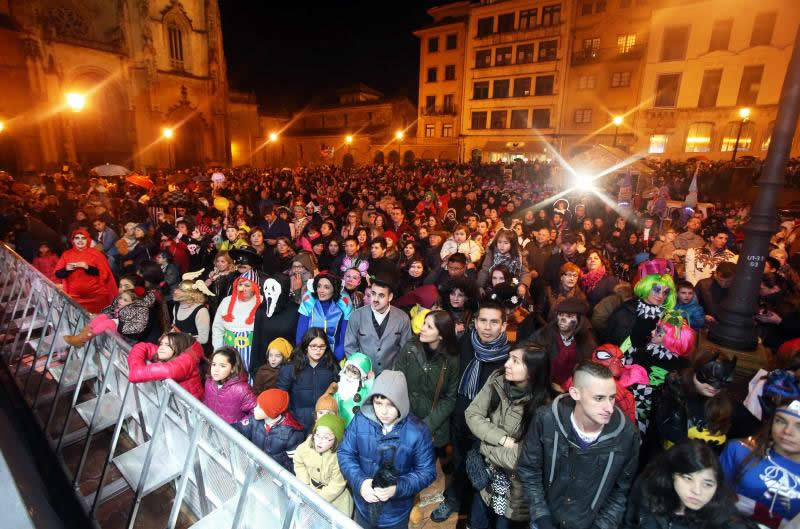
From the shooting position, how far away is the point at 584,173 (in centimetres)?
1636

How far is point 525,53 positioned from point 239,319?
37374mm

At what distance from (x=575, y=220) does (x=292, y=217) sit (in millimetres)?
7400

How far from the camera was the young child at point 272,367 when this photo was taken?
3.59 metres

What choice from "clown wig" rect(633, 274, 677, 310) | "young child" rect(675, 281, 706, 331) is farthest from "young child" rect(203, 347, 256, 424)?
"young child" rect(675, 281, 706, 331)

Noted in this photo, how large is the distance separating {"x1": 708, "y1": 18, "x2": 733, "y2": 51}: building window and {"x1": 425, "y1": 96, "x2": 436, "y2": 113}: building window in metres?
22.8

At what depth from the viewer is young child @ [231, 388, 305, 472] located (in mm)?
3012

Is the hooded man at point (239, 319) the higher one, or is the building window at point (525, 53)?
the building window at point (525, 53)

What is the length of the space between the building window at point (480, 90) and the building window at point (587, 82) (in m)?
8.23

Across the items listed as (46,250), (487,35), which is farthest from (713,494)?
(487,35)

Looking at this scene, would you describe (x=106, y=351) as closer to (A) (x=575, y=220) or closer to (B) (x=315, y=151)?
(A) (x=575, y=220)

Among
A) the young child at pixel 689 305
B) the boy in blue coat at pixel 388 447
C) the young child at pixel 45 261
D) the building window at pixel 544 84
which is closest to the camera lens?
the boy in blue coat at pixel 388 447

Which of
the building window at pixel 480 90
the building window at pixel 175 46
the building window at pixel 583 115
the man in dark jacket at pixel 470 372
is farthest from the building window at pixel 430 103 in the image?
the man in dark jacket at pixel 470 372

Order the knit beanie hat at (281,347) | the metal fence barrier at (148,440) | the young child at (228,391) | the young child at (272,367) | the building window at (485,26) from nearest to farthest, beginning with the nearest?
the metal fence barrier at (148,440) < the young child at (228,391) < the young child at (272,367) < the knit beanie hat at (281,347) < the building window at (485,26)

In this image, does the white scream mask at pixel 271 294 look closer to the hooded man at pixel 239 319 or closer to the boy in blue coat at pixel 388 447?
the hooded man at pixel 239 319
